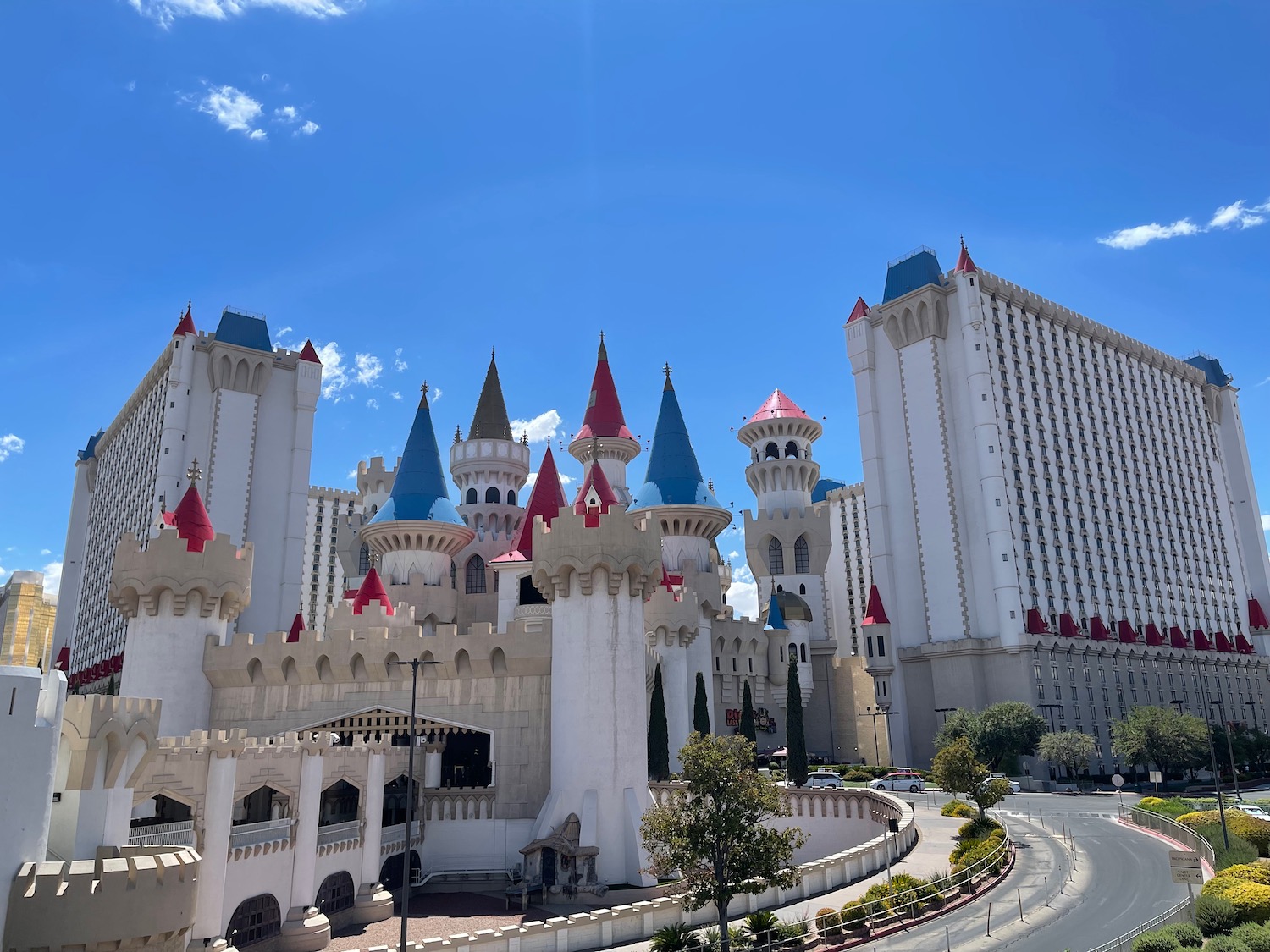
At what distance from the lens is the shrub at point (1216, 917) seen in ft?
68.0

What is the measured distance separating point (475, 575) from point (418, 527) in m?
7.19

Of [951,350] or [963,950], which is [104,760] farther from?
[951,350]

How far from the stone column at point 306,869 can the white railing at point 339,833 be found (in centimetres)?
96

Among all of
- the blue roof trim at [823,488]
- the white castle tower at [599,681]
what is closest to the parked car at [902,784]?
the white castle tower at [599,681]

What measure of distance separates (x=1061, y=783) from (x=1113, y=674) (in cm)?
1615

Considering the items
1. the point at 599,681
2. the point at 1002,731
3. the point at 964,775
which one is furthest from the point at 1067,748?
the point at 599,681

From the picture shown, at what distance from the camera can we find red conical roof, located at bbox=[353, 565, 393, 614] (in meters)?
A: 44.7

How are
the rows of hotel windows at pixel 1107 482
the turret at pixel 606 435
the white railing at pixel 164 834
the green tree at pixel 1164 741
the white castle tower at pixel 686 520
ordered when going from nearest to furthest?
the white railing at pixel 164 834, the white castle tower at pixel 686 520, the green tree at pixel 1164 741, the turret at pixel 606 435, the rows of hotel windows at pixel 1107 482

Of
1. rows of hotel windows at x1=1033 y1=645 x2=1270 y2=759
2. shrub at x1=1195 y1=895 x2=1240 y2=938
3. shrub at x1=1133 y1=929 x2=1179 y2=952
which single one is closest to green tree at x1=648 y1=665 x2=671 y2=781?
shrub at x1=1195 y1=895 x2=1240 y2=938

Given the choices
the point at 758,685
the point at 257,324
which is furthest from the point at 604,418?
the point at 257,324

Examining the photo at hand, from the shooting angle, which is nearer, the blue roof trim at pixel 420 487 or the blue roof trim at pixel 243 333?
the blue roof trim at pixel 420 487

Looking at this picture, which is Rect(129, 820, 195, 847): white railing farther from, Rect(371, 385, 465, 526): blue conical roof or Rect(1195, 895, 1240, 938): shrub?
Rect(371, 385, 465, 526): blue conical roof

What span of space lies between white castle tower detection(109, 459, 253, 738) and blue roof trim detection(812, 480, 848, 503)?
110m

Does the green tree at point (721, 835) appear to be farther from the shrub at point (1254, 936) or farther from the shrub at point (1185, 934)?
the shrub at point (1254, 936)
